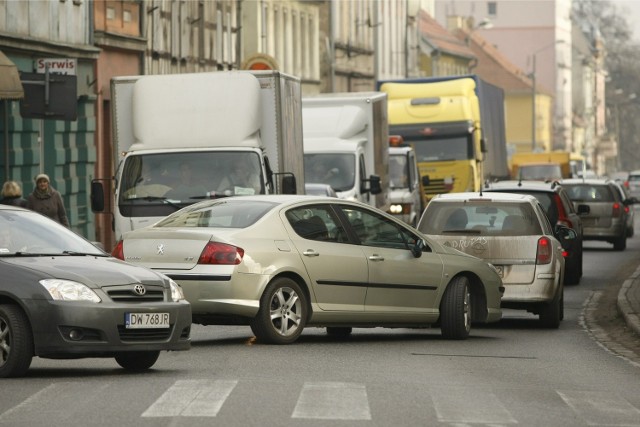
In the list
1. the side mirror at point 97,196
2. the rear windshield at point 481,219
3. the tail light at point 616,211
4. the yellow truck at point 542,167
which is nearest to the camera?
the rear windshield at point 481,219

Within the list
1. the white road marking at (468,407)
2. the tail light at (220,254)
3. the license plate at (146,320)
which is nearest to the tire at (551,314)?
the tail light at (220,254)

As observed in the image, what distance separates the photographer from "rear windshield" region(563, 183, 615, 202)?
4231cm

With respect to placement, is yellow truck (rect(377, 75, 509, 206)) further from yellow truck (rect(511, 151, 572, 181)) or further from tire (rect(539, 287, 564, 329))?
tire (rect(539, 287, 564, 329))

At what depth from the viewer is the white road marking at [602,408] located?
11391mm

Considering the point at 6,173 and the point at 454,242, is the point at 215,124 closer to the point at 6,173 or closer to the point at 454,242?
the point at 454,242

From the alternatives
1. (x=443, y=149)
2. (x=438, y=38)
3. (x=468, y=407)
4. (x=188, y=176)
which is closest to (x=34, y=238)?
(x=468, y=407)

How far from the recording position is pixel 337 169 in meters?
32.5

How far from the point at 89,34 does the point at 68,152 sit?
10.1 feet

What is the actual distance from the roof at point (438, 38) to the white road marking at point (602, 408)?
8998 centimetres

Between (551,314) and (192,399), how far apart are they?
9.28 meters

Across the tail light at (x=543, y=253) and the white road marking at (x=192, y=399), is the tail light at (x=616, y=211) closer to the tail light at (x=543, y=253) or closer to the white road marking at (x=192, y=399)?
the tail light at (x=543, y=253)

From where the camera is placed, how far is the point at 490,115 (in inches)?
1986

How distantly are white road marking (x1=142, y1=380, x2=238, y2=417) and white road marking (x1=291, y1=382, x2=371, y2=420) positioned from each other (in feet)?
1.66

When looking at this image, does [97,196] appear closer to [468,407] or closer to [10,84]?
[10,84]
